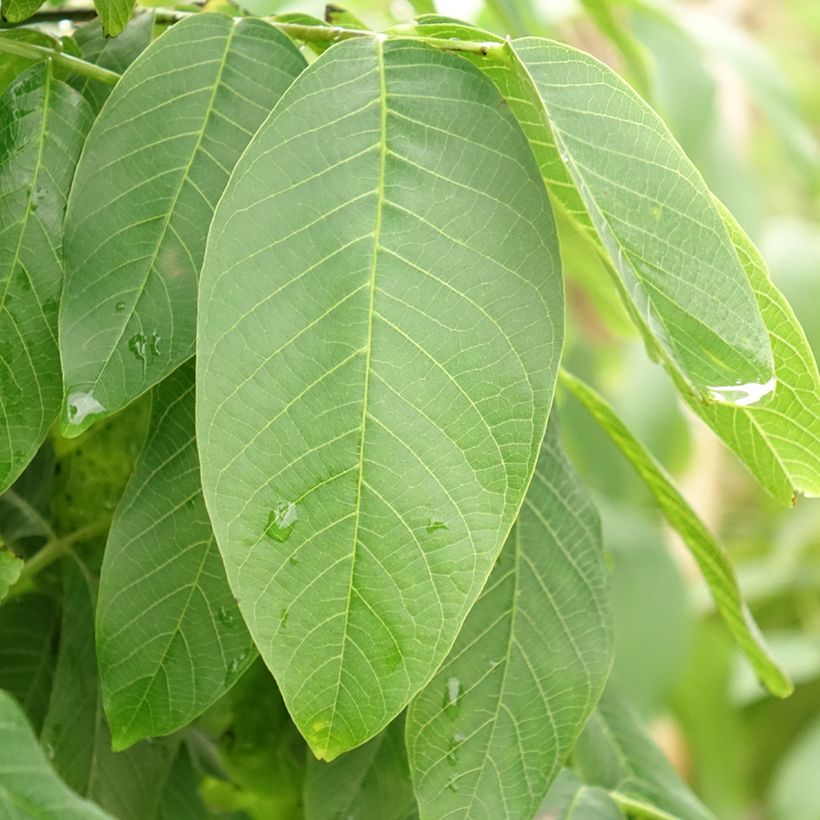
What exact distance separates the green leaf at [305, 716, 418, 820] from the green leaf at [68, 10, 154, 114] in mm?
280

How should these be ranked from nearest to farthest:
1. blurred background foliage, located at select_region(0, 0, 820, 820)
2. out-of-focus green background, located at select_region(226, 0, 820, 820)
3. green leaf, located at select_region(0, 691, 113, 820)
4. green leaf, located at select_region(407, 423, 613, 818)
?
green leaf, located at select_region(0, 691, 113, 820), green leaf, located at select_region(407, 423, 613, 818), blurred background foliage, located at select_region(0, 0, 820, 820), out-of-focus green background, located at select_region(226, 0, 820, 820)

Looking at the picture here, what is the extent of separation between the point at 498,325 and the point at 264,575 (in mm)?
106

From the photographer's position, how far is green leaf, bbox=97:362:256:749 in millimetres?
410

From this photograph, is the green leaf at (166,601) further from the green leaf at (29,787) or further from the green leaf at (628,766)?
the green leaf at (628,766)

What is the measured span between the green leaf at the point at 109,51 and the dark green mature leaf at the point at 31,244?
0.08 ft

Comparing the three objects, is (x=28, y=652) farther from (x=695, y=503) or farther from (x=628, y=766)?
(x=695, y=503)

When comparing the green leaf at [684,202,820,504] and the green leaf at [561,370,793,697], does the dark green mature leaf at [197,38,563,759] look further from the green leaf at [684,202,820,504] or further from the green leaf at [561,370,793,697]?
the green leaf at [561,370,793,697]

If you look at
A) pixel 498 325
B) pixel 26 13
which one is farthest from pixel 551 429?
pixel 26 13

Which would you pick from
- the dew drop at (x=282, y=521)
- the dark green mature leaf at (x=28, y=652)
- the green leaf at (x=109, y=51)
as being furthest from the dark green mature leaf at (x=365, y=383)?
the dark green mature leaf at (x=28, y=652)

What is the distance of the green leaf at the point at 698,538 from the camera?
21.1 inches

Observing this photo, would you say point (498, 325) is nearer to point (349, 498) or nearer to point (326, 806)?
point (349, 498)

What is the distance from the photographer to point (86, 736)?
484 mm

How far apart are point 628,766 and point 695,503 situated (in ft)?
3.96

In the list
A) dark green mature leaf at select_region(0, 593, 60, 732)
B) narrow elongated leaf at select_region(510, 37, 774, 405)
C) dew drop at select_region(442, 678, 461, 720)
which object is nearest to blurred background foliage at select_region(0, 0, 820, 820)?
dark green mature leaf at select_region(0, 593, 60, 732)
